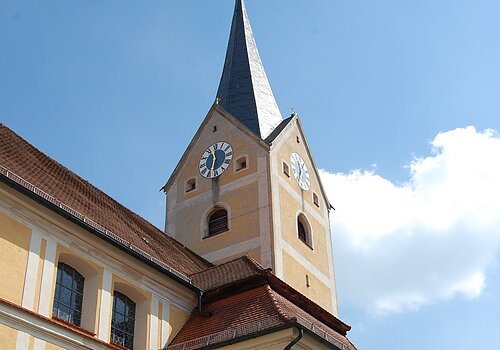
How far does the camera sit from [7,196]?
13.6m

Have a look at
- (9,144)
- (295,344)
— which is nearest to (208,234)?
(9,144)

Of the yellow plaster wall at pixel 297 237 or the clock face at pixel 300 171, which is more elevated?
the clock face at pixel 300 171

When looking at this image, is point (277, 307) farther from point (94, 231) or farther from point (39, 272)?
point (39, 272)

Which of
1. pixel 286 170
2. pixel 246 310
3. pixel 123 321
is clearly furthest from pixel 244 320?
pixel 286 170

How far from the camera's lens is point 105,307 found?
1530cm

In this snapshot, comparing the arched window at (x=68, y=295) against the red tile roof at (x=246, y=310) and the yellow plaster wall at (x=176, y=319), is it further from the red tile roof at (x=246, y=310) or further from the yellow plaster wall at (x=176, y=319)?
the yellow plaster wall at (x=176, y=319)

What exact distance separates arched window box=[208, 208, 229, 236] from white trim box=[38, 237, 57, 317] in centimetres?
1318

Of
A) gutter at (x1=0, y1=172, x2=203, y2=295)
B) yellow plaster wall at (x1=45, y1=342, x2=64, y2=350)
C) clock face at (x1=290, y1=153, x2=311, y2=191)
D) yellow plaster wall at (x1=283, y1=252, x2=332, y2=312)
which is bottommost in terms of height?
yellow plaster wall at (x1=45, y1=342, x2=64, y2=350)

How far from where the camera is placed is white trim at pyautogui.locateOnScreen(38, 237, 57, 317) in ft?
44.8

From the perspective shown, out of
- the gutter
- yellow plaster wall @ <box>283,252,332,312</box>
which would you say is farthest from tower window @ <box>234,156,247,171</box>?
the gutter

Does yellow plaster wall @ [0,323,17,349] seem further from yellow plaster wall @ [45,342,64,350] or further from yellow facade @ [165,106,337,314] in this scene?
yellow facade @ [165,106,337,314]

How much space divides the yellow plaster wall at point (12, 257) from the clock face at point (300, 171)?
1688 centimetres

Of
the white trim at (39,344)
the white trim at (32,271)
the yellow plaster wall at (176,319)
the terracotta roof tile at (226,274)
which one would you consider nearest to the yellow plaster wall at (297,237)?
the terracotta roof tile at (226,274)

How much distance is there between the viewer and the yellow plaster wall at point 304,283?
25.8 m
